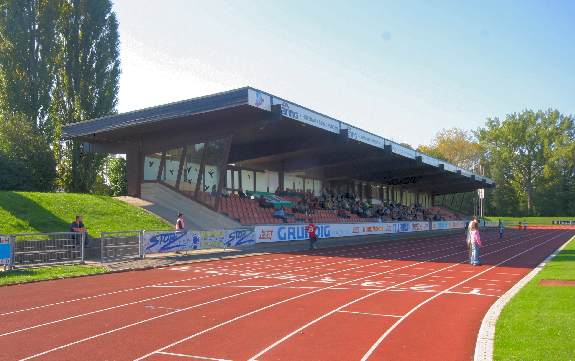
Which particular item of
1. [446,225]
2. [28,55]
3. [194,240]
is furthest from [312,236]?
[446,225]

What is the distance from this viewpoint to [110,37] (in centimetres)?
3947

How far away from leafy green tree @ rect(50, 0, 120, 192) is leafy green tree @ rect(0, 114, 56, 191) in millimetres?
4127

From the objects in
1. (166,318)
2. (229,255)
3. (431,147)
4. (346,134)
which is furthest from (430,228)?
(431,147)

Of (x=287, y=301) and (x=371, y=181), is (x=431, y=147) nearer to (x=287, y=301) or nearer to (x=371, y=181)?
(x=371, y=181)

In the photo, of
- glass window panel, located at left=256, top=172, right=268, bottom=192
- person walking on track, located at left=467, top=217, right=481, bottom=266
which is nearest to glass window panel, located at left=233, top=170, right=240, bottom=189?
glass window panel, located at left=256, top=172, right=268, bottom=192

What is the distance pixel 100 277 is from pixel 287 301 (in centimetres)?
711

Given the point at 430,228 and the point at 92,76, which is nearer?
the point at 92,76

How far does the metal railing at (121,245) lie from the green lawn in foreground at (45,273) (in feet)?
4.28

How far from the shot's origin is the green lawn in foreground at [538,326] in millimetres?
6527

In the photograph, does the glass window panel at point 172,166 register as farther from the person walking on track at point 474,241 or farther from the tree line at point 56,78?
the person walking on track at point 474,241

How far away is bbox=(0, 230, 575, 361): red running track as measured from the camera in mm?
7434

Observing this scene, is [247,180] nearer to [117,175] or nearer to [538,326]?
[117,175]

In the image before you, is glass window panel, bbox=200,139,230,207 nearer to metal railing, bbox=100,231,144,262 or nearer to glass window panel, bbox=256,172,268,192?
glass window panel, bbox=256,172,268,192

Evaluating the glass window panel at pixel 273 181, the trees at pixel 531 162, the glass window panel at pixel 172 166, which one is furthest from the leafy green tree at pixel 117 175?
the trees at pixel 531 162
